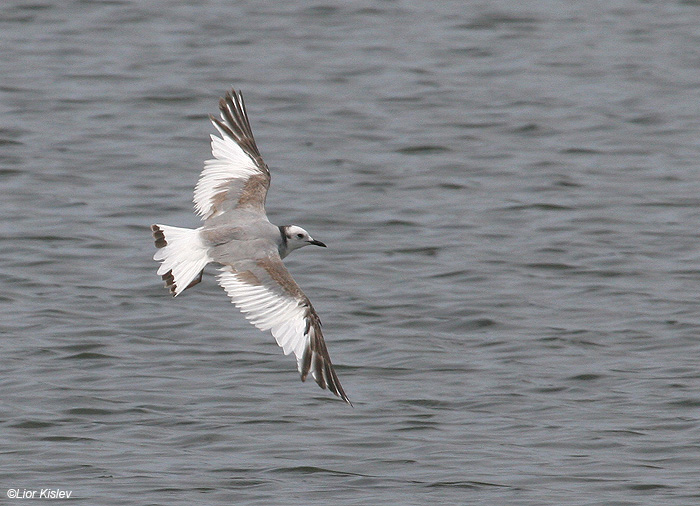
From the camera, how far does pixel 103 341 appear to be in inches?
447

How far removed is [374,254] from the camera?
1340 cm

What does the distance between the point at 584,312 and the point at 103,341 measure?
3968mm

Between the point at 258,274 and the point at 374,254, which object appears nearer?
the point at 258,274

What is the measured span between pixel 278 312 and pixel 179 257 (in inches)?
28.1

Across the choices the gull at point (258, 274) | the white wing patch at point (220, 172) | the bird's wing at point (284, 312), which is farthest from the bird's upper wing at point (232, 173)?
the bird's wing at point (284, 312)

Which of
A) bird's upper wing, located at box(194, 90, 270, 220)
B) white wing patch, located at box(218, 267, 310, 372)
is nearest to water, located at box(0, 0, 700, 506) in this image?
white wing patch, located at box(218, 267, 310, 372)

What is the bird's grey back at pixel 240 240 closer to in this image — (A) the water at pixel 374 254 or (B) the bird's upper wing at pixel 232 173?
(B) the bird's upper wing at pixel 232 173

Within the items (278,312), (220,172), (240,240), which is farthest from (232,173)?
(278,312)

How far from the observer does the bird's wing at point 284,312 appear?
916cm

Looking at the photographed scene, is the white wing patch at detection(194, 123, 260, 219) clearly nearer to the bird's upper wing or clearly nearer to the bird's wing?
the bird's upper wing

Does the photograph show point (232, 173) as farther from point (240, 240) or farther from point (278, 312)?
point (278, 312)

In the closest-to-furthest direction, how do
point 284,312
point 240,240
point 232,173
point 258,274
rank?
1. point 284,312
2. point 258,274
3. point 240,240
4. point 232,173

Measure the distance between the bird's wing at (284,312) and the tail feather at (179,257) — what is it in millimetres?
280

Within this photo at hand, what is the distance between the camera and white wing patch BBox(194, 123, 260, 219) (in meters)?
10.7
